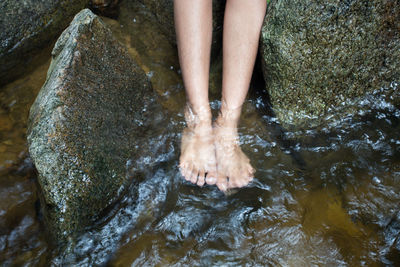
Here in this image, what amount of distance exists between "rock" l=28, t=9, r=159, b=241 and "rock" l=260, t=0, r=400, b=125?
3.30ft

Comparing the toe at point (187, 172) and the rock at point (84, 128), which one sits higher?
the rock at point (84, 128)

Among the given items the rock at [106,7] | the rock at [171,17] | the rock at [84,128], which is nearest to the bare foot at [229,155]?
the rock at [84,128]

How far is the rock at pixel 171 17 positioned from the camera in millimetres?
2730

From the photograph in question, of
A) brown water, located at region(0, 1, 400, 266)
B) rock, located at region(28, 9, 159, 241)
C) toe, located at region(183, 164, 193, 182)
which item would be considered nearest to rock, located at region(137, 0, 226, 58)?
brown water, located at region(0, 1, 400, 266)

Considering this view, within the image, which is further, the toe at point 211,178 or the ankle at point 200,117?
the ankle at point 200,117

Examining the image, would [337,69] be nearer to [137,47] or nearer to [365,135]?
[365,135]

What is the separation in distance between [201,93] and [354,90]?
3.47 ft

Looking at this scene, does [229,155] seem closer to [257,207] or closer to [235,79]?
[257,207]

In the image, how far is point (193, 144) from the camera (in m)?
2.30

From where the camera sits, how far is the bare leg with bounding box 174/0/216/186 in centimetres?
223

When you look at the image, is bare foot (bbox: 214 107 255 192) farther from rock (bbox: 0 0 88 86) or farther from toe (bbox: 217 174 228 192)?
rock (bbox: 0 0 88 86)

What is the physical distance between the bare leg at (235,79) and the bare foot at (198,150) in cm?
5

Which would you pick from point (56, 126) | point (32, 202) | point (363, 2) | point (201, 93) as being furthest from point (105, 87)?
point (363, 2)

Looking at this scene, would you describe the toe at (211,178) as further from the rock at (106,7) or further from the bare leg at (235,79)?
the rock at (106,7)
